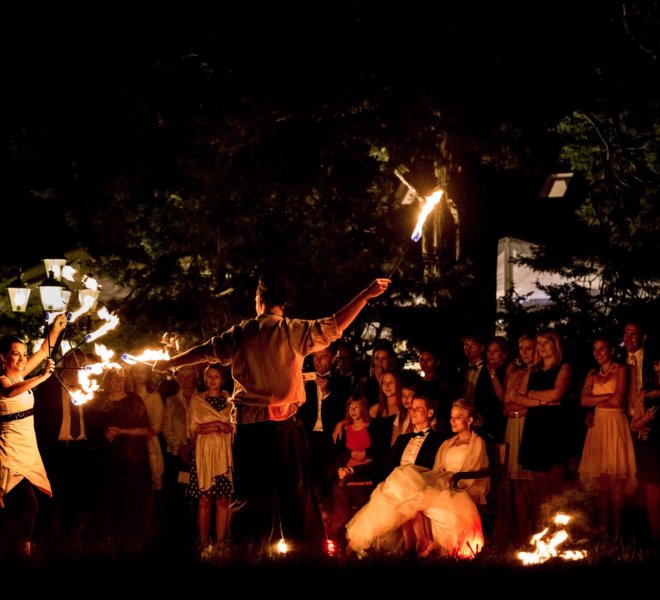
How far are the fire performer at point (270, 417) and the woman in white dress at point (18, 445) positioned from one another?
2.04 meters

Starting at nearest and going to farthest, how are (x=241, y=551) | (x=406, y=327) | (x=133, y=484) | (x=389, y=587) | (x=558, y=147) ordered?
(x=389, y=587) → (x=241, y=551) → (x=133, y=484) → (x=406, y=327) → (x=558, y=147)

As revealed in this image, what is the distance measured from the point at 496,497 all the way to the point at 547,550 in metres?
1.30

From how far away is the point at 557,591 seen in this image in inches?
225

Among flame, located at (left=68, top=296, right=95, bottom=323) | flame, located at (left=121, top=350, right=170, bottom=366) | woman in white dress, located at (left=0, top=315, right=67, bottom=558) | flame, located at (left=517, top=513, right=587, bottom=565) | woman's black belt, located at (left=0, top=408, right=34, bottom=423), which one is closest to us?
flame, located at (left=121, top=350, right=170, bottom=366)

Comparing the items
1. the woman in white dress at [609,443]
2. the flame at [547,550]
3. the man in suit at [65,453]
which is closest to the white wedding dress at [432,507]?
the flame at [547,550]

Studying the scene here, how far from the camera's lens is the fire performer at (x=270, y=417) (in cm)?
609

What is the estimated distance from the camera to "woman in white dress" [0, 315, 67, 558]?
7.57m

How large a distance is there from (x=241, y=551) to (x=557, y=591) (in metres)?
1.95

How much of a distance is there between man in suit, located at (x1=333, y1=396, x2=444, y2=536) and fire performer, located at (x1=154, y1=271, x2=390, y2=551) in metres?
2.15

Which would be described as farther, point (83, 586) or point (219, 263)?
point (219, 263)


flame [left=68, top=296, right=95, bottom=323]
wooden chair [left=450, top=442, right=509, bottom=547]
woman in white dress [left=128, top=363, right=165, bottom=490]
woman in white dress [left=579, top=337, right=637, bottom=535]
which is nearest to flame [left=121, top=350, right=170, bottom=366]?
flame [left=68, top=296, right=95, bottom=323]

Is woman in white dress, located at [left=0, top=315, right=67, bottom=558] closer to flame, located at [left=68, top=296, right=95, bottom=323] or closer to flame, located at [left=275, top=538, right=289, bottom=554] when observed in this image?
flame, located at [left=68, top=296, right=95, bottom=323]

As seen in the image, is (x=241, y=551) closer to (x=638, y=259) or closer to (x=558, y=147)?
(x=638, y=259)

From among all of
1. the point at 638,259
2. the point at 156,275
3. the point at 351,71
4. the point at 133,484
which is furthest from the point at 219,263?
the point at 638,259
